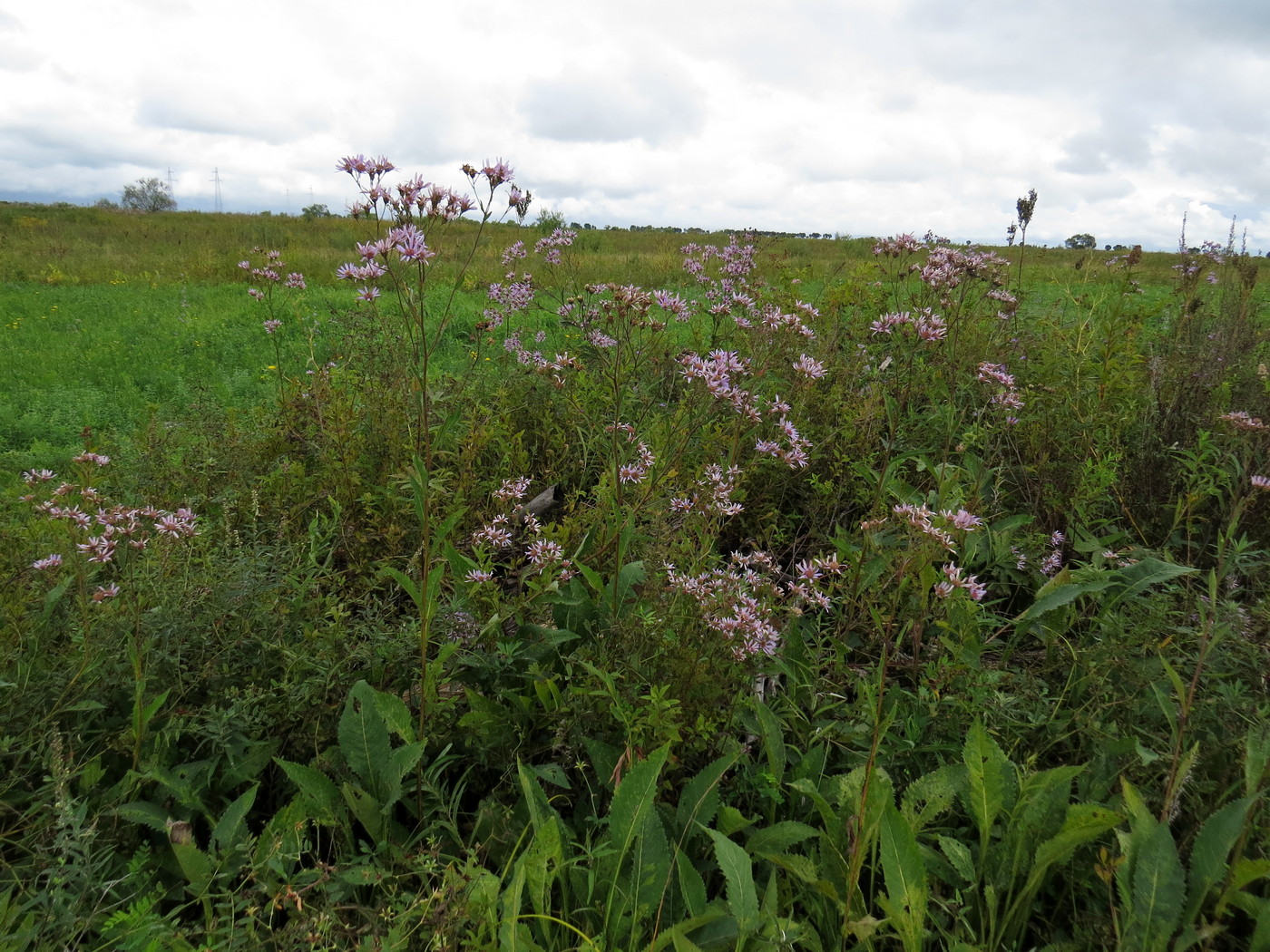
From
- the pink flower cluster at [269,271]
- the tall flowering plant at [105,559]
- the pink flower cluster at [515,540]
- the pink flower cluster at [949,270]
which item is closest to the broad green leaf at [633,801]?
the pink flower cluster at [515,540]

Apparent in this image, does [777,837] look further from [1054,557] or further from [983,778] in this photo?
[1054,557]

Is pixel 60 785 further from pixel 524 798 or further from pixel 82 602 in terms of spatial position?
pixel 524 798

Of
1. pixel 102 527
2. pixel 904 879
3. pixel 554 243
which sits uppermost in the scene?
pixel 554 243

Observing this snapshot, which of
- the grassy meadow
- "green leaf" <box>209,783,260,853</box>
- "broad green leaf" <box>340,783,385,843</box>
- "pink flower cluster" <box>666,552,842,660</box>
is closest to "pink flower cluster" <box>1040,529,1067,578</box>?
the grassy meadow

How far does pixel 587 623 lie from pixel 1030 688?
4.50ft

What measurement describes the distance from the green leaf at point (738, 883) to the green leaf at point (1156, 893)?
745 mm

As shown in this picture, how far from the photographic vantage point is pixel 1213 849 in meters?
1.47

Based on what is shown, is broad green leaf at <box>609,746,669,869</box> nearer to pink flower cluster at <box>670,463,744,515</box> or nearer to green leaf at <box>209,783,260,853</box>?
green leaf at <box>209,783,260,853</box>

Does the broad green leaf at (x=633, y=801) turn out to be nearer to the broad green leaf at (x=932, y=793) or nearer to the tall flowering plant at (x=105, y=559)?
the broad green leaf at (x=932, y=793)

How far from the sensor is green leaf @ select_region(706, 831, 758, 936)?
55.6 inches

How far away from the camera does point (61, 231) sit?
22.9 metres

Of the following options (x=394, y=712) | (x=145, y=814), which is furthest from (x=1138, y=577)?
(x=145, y=814)

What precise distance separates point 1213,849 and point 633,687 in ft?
4.37

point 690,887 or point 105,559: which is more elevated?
point 105,559
